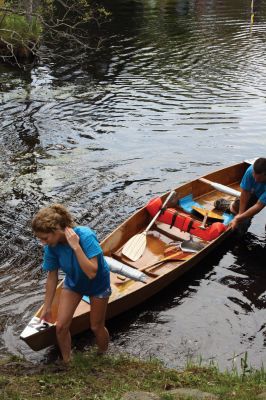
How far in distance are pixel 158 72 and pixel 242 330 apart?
624 inches

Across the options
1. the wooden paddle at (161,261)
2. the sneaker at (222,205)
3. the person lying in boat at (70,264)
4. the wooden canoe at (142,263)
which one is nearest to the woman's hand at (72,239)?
the person lying in boat at (70,264)

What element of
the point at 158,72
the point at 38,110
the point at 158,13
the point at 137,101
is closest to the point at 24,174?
the point at 38,110

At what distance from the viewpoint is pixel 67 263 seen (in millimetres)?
5926

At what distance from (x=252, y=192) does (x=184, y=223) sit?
1492mm

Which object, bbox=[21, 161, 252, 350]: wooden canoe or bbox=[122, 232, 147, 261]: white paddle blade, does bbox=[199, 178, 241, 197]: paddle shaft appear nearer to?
bbox=[21, 161, 252, 350]: wooden canoe

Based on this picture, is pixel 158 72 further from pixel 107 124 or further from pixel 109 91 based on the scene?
pixel 107 124

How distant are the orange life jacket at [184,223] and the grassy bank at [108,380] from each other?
361cm

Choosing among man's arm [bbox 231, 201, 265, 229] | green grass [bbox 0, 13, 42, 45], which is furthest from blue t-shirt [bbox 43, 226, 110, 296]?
green grass [bbox 0, 13, 42, 45]

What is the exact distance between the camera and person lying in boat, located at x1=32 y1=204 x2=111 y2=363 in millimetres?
5543

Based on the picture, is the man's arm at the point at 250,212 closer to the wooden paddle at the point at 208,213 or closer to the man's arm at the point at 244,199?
the man's arm at the point at 244,199

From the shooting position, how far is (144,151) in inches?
588

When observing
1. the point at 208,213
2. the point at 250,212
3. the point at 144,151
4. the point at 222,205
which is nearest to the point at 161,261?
the point at 250,212

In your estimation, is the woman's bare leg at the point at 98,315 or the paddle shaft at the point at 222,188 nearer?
the woman's bare leg at the point at 98,315

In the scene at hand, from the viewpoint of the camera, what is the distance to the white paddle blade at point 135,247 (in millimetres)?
9352
